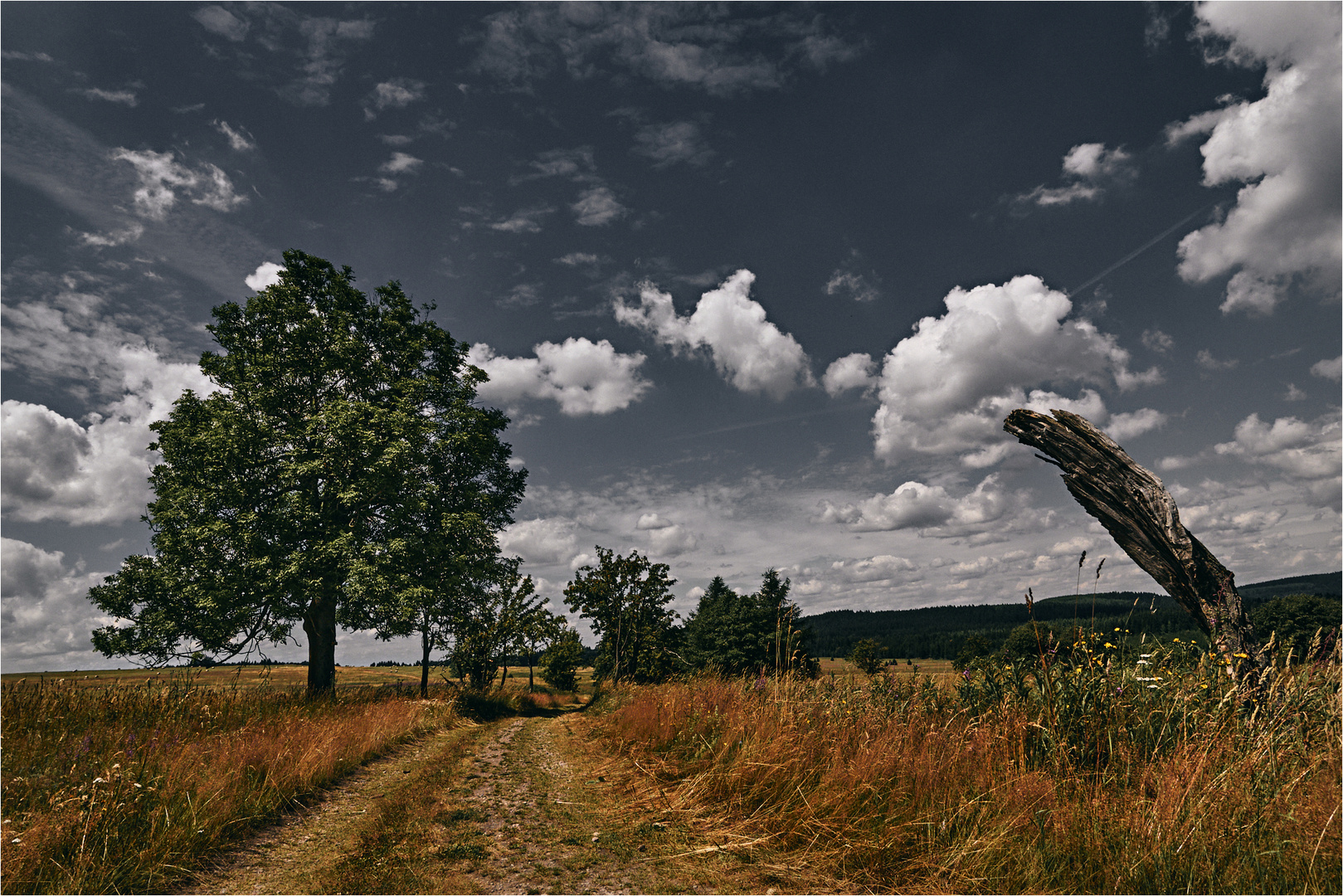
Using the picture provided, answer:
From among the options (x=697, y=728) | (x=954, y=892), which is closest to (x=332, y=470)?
(x=697, y=728)

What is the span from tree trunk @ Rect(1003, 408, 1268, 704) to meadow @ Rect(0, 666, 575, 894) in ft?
31.3

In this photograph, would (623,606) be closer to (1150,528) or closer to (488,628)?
(488,628)

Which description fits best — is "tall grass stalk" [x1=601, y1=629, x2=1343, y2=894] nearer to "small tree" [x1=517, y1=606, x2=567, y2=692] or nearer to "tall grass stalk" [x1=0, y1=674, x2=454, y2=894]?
"tall grass stalk" [x1=0, y1=674, x2=454, y2=894]

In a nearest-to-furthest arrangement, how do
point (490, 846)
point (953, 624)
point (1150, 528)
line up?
point (490, 846)
point (1150, 528)
point (953, 624)

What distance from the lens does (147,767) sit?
551 centimetres

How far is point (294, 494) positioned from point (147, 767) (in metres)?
12.8

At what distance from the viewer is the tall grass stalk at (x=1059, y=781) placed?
3514 mm

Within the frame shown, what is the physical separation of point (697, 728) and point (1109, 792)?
4.90 m

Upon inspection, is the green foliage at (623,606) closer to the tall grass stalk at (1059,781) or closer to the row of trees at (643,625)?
the row of trees at (643,625)

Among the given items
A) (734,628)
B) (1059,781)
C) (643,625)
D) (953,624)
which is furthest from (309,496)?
(953,624)

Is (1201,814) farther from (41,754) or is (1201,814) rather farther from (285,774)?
(41,754)

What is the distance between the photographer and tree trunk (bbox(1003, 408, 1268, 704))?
5852 millimetres

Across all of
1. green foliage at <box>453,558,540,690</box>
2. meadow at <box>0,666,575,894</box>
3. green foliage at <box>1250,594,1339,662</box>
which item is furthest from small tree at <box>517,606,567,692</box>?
green foliage at <box>1250,594,1339,662</box>

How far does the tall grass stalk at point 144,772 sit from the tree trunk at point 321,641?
8.18 m
